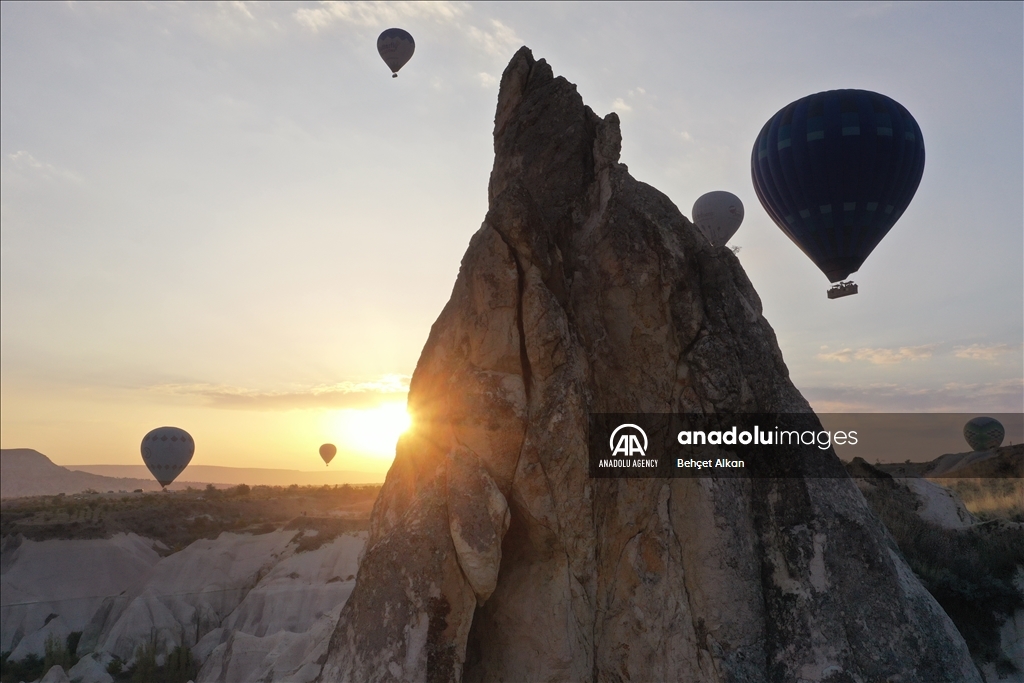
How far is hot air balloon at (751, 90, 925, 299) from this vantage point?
3003 cm

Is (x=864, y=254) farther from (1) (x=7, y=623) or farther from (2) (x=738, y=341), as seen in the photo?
(1) (x=7, y=623)

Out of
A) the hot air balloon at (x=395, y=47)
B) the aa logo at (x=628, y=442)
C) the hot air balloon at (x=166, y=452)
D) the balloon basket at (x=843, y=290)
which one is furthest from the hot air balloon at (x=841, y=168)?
the hot air balloon at (x=166, y=452)

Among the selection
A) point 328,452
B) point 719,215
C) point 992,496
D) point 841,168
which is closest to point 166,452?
point 328,452

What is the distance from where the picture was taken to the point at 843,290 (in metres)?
34.9

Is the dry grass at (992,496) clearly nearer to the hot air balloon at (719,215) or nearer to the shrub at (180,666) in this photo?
the hot air balloon at (719,215)

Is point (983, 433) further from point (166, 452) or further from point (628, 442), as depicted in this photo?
point (166, 452)

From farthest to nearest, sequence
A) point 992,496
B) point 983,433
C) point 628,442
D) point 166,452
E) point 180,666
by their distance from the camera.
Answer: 1. point 166,452
2. point 983,433
3. point 992,496
4. point 180,666
5. point 628,442

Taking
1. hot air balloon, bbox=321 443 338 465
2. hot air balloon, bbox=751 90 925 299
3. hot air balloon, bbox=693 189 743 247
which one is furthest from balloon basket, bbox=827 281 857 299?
hot air balloon, bbox=321 443 338 465

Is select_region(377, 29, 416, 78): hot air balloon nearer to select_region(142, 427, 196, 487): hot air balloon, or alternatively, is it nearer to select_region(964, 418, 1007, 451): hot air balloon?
select_region(142, 427, 196, 487): hot air balloon

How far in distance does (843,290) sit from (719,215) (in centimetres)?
1096

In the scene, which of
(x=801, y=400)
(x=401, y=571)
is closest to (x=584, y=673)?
(x=401, y=571)

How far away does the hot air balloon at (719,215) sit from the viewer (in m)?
43.3

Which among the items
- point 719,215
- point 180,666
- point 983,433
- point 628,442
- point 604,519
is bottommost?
point 180,666

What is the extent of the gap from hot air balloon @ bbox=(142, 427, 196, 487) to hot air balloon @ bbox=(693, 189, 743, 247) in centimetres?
5179
